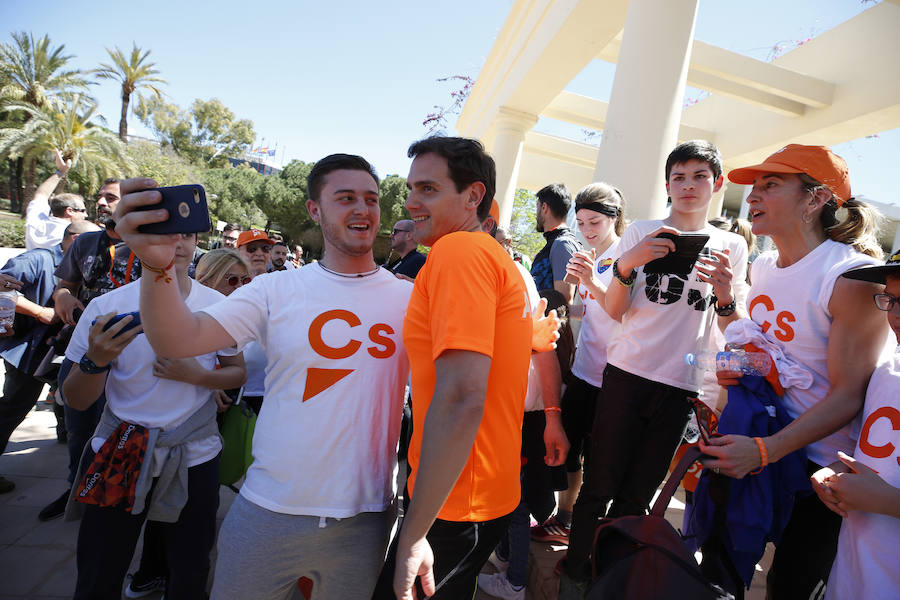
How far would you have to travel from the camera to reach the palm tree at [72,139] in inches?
912

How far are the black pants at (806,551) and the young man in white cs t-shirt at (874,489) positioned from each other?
0.53 feet

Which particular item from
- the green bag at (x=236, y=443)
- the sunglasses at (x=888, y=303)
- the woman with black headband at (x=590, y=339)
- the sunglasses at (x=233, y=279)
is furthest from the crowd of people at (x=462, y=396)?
the sunglasses at (x=233, y=279)

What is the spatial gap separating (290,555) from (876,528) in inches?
74.4

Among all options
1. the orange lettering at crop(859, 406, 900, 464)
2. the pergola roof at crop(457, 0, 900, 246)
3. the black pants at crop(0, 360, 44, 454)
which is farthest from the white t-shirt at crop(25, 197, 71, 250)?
the orange lettering at crop(859, 406, 900, 464)

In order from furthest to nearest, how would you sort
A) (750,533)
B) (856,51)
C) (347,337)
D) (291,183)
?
(291,183) → (856,51) → (750,533) → (347,337)

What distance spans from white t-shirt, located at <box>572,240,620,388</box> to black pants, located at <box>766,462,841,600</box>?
4.02ft

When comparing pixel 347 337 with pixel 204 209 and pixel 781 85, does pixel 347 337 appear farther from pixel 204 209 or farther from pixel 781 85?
pixel 781 85

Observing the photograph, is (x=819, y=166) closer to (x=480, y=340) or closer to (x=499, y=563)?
(x=480, y=340)

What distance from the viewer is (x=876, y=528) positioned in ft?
4.83

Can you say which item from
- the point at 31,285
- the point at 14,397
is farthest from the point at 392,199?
the point at 14,397

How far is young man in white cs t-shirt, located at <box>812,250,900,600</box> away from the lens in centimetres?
143

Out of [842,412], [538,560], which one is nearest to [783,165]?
[842,412]

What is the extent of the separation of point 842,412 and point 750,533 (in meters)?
0.56

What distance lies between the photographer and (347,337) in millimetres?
1591
